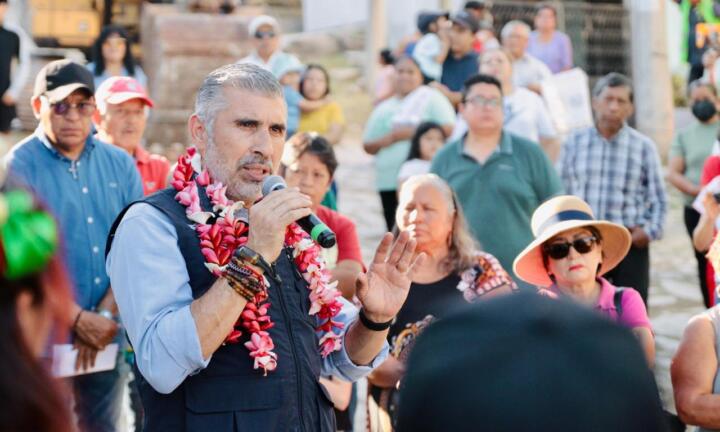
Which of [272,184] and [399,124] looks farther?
[399,124]

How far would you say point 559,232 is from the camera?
4.89m

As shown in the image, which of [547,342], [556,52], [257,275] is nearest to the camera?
[547,342]

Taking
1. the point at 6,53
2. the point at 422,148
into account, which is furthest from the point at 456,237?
the point at 6,53

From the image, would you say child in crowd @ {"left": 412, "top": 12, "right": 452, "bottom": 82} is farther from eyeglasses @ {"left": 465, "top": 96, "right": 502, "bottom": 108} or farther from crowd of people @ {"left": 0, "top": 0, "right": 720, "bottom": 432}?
eyeglasses @ {"left": 465, "top": 96, "right": 502, "bottom": 108}

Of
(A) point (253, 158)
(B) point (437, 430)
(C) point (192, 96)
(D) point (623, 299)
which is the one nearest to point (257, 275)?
(A) point (253, 158)

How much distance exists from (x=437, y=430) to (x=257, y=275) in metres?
1.66

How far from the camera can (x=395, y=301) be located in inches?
131

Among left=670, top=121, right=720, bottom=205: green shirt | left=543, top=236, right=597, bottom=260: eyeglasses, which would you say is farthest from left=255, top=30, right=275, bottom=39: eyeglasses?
left=543, top=236, right=597, bottom=260: eyeglasses

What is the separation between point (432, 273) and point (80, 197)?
159 centimetres

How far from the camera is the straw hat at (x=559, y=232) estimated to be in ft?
16.1

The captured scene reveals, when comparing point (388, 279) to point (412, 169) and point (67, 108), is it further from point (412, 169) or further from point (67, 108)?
point (412, 169)

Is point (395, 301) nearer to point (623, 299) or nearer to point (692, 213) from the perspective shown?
point (623, 299)

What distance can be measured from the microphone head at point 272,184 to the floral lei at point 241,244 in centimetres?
8

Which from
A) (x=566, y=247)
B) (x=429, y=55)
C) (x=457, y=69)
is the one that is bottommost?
(x=566, y=247)
